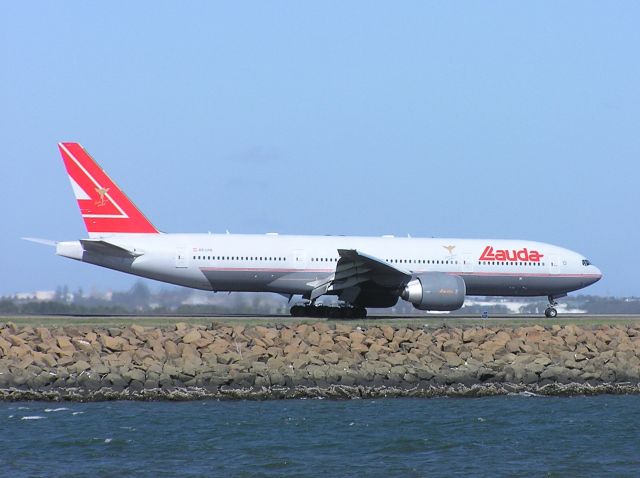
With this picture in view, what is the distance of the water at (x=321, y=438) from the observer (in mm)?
21031

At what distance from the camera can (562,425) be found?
83.7 ft

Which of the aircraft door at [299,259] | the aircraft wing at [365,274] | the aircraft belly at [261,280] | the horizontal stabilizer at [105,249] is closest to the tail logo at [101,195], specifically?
the horizontal stabilizer at [105,249]

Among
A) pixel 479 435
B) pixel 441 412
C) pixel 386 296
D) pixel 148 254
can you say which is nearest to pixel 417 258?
pixel 386 296

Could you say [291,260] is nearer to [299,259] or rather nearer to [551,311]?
[299,259]

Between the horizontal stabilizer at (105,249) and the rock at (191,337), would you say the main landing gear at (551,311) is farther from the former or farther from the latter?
the rock at (191,337)

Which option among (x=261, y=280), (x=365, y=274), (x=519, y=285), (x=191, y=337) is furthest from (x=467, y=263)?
(x=191, y=337)

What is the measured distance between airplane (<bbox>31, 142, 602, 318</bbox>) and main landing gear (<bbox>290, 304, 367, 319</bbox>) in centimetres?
4

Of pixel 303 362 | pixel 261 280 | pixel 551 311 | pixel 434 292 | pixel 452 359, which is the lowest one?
pixel 303 362

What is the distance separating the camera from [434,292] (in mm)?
39906

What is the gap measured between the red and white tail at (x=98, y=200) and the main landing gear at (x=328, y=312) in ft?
21.3

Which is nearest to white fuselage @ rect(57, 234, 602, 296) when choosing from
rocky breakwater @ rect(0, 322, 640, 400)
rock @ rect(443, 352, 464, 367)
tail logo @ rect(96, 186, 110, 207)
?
tail logo @ rect(96, 186, 110, 207)

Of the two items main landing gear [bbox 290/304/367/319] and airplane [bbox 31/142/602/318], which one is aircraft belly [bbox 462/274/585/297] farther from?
main landing gear [bbox 290/304/367/319]

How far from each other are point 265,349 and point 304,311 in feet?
40.9

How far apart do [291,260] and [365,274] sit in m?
3.29
